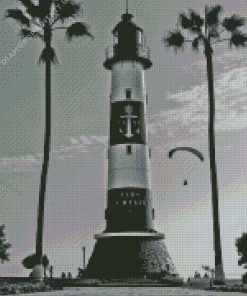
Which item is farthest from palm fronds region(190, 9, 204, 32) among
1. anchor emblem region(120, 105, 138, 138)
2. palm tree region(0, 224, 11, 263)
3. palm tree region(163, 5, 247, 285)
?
palm tree region(0, 224, 11, 263)

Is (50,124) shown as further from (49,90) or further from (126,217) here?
(126,217)

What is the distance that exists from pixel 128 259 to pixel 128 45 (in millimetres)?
18518

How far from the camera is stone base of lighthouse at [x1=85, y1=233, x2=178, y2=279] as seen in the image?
37.6 metres

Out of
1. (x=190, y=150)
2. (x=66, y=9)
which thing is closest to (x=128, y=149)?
(x=190, y=150)

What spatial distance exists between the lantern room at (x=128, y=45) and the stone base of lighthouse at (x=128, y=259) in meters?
15.4

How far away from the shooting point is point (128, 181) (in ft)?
131

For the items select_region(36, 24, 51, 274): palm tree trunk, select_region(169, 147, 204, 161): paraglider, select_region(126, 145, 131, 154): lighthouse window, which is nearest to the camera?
select_region(36, 24, 51, 274): palm tree trunk

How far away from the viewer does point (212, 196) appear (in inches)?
1086

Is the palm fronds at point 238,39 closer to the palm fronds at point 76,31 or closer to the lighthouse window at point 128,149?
the palm fronds at point 76,31

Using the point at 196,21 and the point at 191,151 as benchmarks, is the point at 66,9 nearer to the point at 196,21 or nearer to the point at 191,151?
Result: the point at 196,21

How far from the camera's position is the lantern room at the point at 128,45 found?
42.8 meters

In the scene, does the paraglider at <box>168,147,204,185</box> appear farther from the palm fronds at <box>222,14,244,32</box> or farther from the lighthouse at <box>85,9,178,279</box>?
the palm fronds at <box>222,14,244,32</box>

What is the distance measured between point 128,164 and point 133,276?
9.03 meters

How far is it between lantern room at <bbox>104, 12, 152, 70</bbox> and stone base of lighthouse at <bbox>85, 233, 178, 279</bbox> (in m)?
15.4
